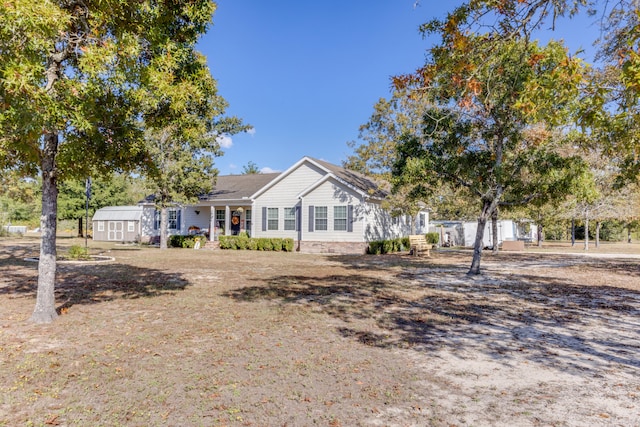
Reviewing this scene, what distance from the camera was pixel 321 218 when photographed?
2398 cm

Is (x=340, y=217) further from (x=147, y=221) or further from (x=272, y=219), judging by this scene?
(x=147, y=221)

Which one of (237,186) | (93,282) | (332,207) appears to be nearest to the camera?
(93,282)

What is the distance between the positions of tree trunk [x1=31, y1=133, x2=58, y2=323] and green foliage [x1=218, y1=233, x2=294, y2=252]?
17.6 m

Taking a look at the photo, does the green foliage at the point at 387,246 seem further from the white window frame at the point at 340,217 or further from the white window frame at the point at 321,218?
the white window frame at the point at 321,218

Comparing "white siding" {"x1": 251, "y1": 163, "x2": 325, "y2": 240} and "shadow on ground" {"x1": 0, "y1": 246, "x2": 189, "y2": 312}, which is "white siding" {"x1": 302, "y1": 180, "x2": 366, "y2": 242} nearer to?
"white siding" {"x1": 251, "y1": 163, "x2": 325, "y2": 240}

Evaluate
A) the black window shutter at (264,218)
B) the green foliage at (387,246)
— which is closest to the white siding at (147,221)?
the black window shutter at (264,218)

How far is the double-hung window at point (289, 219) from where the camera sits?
25.2m

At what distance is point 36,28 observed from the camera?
15.0 ft


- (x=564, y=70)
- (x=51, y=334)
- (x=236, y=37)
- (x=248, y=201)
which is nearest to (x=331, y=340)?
(x=51, y=334)

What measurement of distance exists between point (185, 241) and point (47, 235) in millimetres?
20784

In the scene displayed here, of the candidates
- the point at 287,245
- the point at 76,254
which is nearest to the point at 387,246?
the point at 287,245

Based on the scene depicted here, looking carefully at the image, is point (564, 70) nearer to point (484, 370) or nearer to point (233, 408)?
point (484, 370)

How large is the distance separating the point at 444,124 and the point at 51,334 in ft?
40.6

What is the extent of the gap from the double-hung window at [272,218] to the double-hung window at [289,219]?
2.22ft
